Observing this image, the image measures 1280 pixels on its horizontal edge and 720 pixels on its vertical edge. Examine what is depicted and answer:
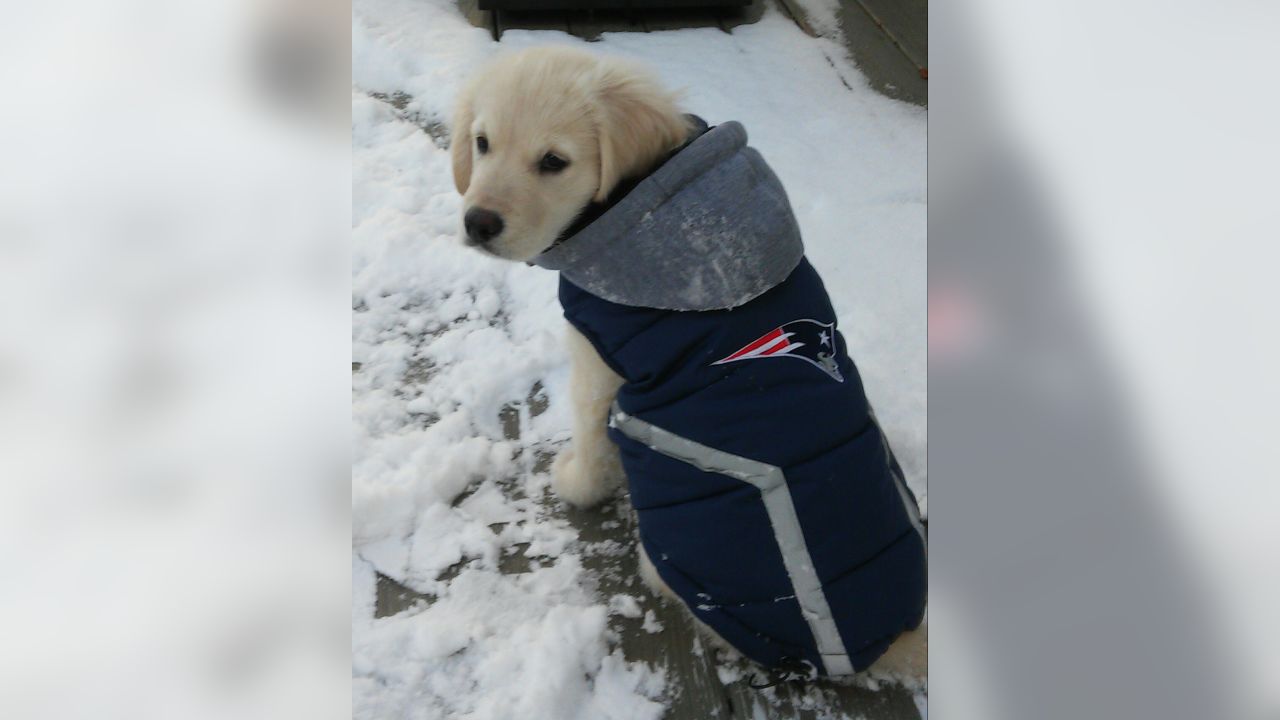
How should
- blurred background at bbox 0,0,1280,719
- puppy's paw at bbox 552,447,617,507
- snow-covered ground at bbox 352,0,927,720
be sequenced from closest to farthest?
blurred background at bbox 0,0,1280,719, snow-covered ground at bbox 352,0,927,720, puppy's paw at bbox 552,447,617,507

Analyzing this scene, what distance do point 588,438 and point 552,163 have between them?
2.03 ft

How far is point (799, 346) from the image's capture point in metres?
1.58

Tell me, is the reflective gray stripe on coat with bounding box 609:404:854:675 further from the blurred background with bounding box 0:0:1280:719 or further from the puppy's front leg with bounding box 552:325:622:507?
the blurred background with bounding box 0:0:1280:719

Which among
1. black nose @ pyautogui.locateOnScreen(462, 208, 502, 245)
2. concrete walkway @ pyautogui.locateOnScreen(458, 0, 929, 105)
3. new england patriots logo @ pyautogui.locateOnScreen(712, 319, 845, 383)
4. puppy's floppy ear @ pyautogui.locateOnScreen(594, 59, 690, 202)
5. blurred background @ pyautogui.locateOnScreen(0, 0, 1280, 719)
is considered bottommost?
concrete walkway @ pyautogui.locateOnScreen(458, 0, 929, 105)

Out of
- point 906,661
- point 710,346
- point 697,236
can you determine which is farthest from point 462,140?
point 906,661

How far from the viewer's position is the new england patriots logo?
5.09 feet

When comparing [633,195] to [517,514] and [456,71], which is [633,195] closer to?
[517,514]

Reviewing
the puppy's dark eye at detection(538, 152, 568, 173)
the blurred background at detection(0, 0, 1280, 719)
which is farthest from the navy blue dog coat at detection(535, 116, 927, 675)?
the blurred background at detection(0, 0, 1280, 719)

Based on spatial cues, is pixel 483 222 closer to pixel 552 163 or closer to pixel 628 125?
pixel 552 163
